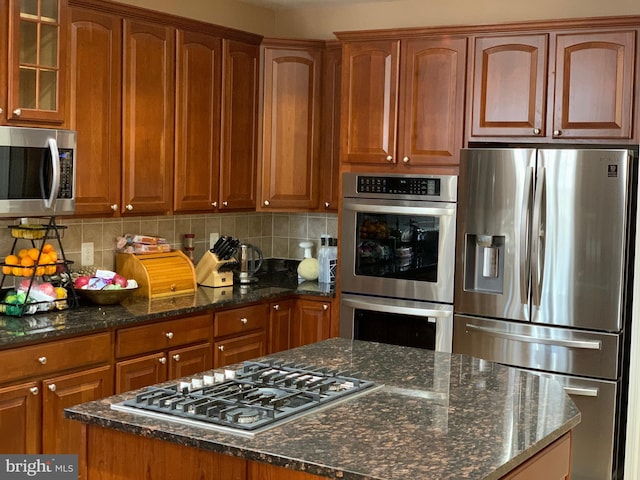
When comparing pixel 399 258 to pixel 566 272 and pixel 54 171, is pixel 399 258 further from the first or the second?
pixel 54 171

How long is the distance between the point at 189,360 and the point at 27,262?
0.97 meters

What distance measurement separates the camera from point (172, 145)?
4918 millimetres

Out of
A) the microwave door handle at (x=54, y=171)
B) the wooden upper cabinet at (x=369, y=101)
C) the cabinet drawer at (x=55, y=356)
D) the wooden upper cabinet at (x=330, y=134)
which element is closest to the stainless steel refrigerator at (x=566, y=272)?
the wooden upper cabinet at (x=369, y=101)

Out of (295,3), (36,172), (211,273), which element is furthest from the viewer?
(295,3)

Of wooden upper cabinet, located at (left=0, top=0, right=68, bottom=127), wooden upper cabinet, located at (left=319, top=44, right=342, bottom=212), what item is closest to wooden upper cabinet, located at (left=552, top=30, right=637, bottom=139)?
wooden upper cabinet, located at (left=319, top=44, right=342, bottom=212)

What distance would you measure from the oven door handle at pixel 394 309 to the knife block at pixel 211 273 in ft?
2.32

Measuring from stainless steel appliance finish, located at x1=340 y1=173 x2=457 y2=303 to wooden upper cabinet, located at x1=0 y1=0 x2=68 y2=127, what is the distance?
178 centimetres

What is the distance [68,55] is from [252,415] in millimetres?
2467

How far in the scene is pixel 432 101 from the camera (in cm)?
493

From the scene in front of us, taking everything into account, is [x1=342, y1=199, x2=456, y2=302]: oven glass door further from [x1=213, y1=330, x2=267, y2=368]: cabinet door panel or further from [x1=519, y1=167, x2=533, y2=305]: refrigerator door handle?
[x1=213, y1=330, x2=267, y2=368]: cabinet door panel

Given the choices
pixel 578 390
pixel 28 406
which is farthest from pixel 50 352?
pixel 578 390

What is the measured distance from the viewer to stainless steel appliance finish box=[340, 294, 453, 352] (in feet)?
16.2

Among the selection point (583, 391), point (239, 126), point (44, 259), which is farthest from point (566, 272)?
point (44, 259)

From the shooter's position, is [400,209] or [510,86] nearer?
[510,86]
